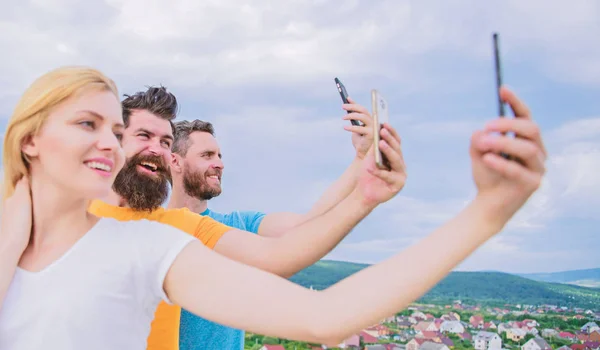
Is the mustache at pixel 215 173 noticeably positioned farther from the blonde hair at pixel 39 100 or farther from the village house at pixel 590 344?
the village house at pixel 590 344

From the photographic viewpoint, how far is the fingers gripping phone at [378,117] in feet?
5.95

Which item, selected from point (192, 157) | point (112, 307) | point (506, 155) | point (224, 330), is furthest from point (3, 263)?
point (192, 157)

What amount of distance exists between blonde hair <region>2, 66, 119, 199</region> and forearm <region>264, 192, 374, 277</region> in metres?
0.95

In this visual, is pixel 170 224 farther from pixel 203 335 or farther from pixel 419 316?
pixel 419 316

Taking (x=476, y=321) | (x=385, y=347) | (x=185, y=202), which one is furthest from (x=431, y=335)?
(x=185, y=202)

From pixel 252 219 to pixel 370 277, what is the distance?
9.55 feet

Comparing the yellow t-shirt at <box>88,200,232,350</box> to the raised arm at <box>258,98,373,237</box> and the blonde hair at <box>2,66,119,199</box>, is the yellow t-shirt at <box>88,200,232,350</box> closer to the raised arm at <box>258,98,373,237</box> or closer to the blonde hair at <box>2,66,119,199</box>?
the raised arm at <box>258,98,373,237</box>

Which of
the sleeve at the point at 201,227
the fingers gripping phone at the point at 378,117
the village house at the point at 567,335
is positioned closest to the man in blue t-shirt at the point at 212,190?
the sleeve at the point at 201,227

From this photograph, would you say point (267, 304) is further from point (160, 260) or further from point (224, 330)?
point (224, 330)

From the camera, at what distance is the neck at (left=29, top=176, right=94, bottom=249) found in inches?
80.3

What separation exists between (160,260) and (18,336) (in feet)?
1.60

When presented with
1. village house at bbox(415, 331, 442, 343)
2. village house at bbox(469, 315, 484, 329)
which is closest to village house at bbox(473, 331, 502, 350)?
village house at bbox(469, 315, 484, 329)

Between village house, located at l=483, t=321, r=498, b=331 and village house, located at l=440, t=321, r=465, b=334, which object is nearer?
village house, located at l=440, t=321, r=465, b=334

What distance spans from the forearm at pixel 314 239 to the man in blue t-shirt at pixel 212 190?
41 centimetres
